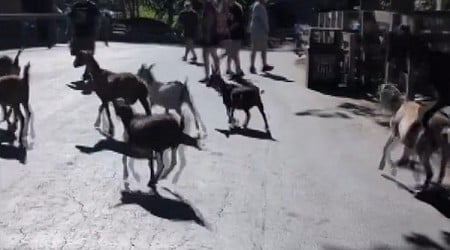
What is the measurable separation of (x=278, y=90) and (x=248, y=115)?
5.00 metres

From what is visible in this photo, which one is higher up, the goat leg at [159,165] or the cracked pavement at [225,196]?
the goat leg at [159,165]

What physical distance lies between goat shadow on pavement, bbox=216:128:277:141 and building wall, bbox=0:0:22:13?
93.4ft

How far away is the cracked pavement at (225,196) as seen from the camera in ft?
21.6

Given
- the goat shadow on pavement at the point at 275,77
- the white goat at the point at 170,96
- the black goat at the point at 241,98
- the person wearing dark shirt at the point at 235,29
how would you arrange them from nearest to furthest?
the white goat at the point at 170,96, the black goat at the point at 241,98, the person wearing dark shirt at the point at 235,29, the goat shadow on pavement at the point at 275,77

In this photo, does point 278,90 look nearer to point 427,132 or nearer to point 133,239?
point 427,132

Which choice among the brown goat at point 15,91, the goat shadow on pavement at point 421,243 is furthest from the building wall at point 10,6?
the goat shadow on pavement at point 421,243

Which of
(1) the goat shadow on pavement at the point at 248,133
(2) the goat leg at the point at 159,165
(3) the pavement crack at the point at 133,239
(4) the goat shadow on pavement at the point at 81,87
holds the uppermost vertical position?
(2) the goat leg at the point at 159,165

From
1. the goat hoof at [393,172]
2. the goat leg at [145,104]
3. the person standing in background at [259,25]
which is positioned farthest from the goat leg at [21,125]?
the person standing in background at [259,25]

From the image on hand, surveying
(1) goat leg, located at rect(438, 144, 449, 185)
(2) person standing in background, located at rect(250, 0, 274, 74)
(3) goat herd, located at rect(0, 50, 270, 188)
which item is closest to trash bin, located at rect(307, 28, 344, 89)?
(2) person standing in background, located at rect(250, 0, 274, 74)

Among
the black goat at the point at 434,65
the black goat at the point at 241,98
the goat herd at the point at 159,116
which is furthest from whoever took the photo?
the black goat at the point at 241,98

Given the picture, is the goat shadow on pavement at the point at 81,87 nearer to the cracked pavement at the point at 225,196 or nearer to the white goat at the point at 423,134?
the cracked pavement at the point at 225,196

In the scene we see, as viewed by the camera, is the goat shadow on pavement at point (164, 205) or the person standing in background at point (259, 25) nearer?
the goat shadow on pavement at point (164, 205)

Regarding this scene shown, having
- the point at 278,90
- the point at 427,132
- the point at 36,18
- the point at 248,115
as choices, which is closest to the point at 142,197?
the point at 427,132

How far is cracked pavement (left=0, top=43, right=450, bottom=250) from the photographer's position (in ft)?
21.6
